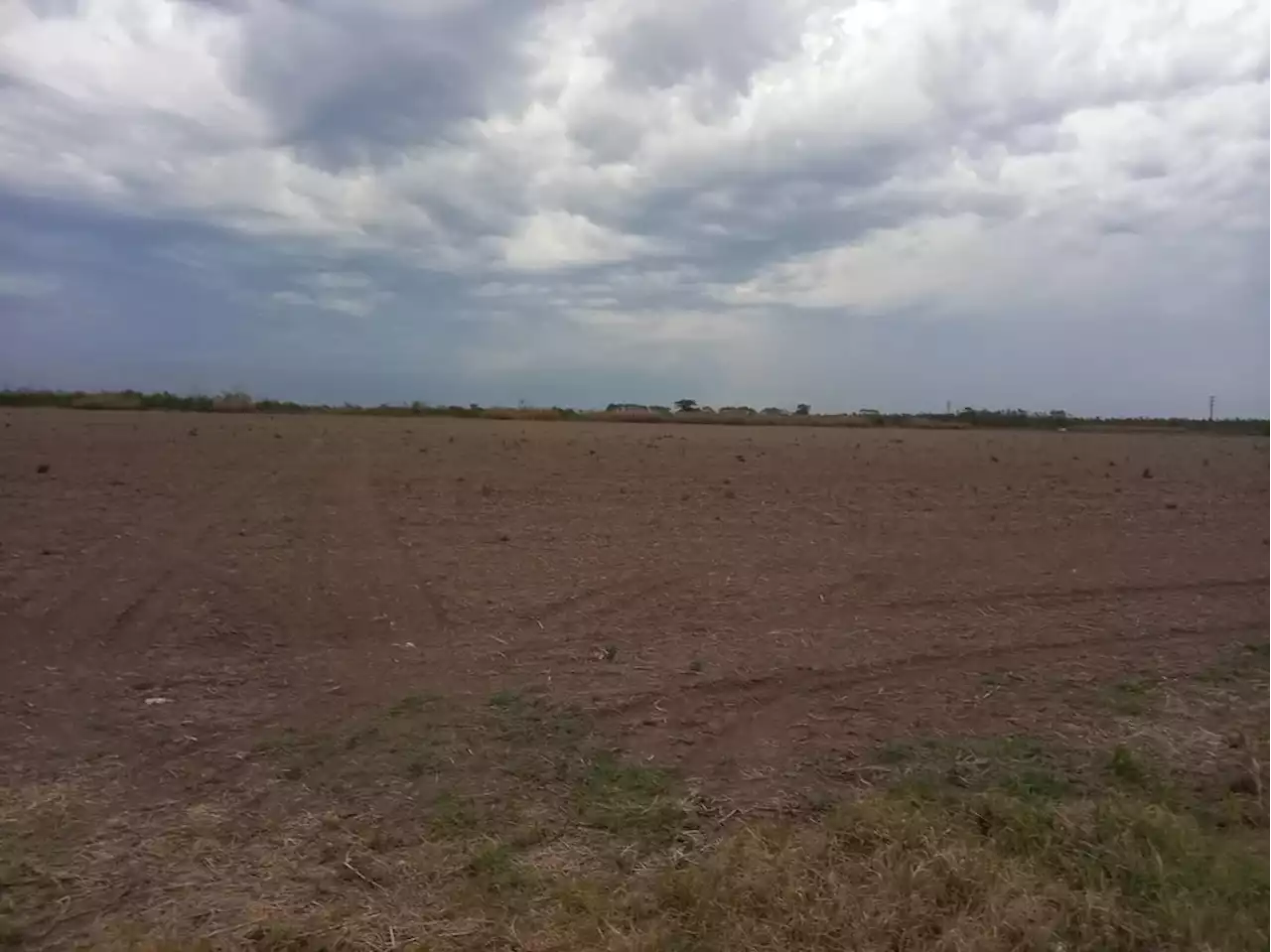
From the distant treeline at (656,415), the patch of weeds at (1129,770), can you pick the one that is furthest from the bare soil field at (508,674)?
the distant treeline at (656,415)

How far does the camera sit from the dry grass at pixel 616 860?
14.3 feet

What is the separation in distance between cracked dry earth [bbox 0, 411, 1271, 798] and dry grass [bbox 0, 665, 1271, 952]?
50cm

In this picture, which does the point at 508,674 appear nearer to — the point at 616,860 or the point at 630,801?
the point at 630,801

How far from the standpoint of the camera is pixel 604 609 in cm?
995

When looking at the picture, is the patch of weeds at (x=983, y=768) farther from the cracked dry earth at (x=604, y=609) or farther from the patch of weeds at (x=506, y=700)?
the patch of weeds at (x=506, y=700)

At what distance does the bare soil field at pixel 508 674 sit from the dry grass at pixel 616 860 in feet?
0.09

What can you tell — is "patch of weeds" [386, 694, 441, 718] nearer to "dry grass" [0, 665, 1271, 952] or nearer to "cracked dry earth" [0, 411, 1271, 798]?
"cracked dry earth" [0, 411, 1271, 798]

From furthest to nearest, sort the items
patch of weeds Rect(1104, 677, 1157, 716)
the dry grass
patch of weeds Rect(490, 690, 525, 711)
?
patch of weeds Rect(1104, 677, 1157, 716) → patch of weeds Rect(490, 690, 525, 711) → the dry grass

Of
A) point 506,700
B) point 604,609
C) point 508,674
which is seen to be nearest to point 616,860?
point 506,700

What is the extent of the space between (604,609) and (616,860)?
4979mm

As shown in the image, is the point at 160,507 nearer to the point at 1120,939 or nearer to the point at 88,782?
the point at 88,782

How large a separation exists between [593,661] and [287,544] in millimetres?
5870

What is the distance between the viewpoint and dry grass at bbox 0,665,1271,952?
4.36 m

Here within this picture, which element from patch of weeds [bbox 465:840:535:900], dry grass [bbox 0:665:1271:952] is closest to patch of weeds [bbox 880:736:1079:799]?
dry grass [bbox 0:665:1271:952]
